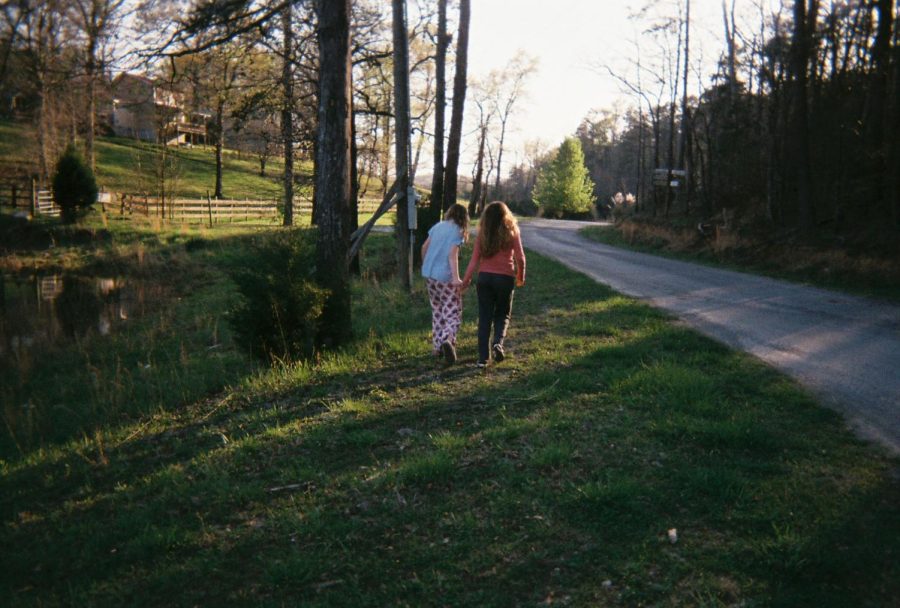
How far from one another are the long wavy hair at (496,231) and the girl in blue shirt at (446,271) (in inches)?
20.4

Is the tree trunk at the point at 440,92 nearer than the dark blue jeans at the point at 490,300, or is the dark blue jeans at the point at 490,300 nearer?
the dark blue jeans at the point at 490,300

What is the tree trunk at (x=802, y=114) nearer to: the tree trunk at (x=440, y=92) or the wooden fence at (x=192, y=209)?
the tree trunk at (x=440, y=92)

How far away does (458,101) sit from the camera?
18891 millimetres

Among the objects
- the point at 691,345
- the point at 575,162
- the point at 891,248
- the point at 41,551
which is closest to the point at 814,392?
the point at 691,345

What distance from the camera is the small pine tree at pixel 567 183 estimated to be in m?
69.6

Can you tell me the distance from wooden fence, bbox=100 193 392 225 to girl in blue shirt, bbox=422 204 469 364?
2455cm

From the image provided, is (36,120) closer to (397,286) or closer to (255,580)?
(397,286)

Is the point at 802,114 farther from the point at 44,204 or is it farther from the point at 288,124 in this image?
the point at 44,204

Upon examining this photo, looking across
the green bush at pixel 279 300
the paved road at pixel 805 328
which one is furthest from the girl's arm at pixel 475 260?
the paved road at pixel 805 328

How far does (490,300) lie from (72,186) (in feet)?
98.1

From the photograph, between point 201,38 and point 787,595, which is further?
point 201,38

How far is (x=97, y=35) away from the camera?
7234 millimetres

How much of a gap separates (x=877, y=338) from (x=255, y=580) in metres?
8.75

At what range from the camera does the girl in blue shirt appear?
8078 millimetres
